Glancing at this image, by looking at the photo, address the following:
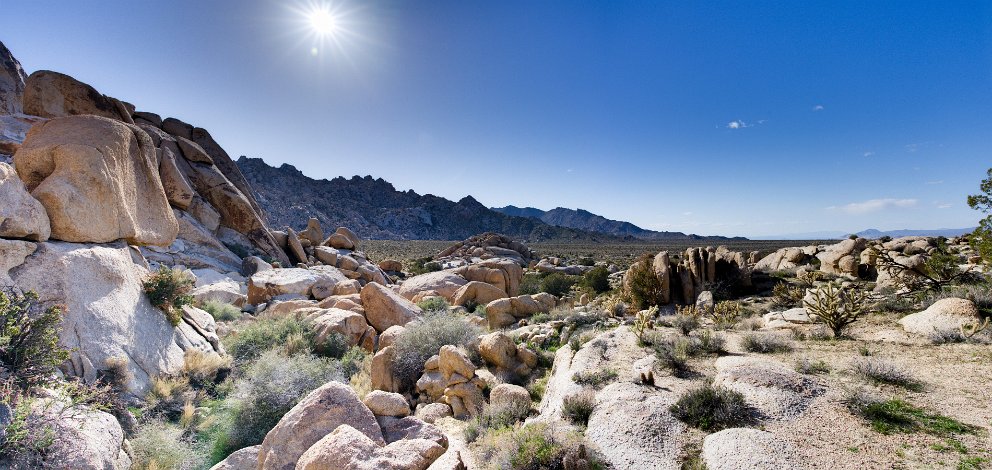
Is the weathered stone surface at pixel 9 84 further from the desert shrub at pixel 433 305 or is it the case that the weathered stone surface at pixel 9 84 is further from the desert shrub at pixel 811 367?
the desert shrub at pixel 811 367

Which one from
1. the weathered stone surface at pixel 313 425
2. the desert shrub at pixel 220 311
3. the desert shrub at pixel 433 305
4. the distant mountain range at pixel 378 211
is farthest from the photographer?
the distant mountain range at pixel 378 211

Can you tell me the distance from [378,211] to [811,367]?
402 feet

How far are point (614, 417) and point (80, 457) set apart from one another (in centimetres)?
668

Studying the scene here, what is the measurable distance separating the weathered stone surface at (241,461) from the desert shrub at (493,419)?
3.08m

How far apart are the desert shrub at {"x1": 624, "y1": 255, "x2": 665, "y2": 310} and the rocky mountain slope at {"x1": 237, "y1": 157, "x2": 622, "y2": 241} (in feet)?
Answer: 296

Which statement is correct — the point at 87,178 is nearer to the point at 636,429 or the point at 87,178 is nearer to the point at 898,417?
the point at 636,429

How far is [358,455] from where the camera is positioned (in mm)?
4207

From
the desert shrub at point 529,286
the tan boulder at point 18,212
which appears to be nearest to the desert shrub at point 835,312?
the desert shrub at point 529,286

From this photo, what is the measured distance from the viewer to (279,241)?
91.6 ft

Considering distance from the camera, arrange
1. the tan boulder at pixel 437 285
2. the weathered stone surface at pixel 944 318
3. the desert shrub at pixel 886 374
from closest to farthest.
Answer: the desert shrub at pixel 886 374 → the weathered stone surface at pixel 944 318 → the tan boulder at pixel 437 285

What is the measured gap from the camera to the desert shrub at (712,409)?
511 centimetres

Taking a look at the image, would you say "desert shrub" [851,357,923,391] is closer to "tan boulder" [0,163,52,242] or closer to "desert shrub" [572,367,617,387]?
"desert shrub" [572,367,617,387]

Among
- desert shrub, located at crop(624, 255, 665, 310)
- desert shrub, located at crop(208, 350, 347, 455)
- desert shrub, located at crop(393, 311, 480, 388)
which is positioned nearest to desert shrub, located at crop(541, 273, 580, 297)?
desert shrub, located at crop(624, 255, 665, 310)

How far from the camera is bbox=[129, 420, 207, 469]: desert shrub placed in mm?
5387
